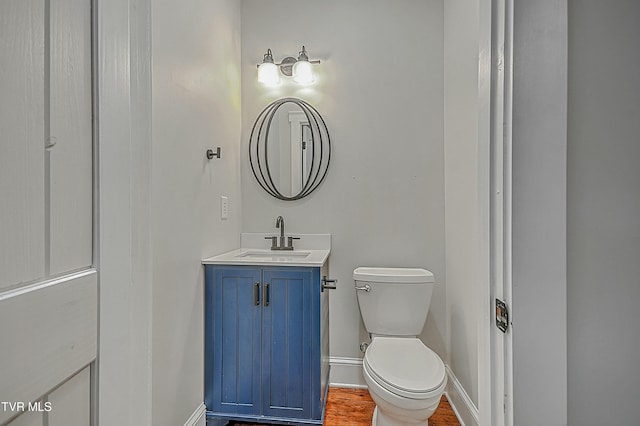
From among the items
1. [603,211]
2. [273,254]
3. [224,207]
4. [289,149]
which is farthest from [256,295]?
[603,211]

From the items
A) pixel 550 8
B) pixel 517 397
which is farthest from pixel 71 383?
pixel 550 8

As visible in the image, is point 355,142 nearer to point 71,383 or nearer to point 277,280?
point 277,280

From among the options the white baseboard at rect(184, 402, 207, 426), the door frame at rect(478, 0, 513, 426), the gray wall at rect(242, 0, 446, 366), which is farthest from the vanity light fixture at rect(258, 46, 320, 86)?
the white baseboard at rect(184, 402, 207, 426)

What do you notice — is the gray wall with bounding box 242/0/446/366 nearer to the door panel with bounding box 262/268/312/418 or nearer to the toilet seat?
the toilet seat

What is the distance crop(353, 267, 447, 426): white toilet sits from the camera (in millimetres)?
1346

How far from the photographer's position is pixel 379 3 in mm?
2117

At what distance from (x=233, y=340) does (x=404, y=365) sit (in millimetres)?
877

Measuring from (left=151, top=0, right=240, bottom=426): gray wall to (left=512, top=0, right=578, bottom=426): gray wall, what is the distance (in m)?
1.05

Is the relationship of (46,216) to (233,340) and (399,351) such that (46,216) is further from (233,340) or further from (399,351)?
(399,351)

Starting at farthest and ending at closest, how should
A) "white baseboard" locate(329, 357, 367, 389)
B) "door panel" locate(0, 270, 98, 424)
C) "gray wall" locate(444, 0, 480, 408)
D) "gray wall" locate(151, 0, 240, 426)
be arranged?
"white baseboard" locate(329, 357, 367, 389) < "gray wall" locate(444, 0, 480, 408) < "gray wall" locate(151, 0, 240, 426) < "door panel" locate(0, 270, 98, 424)

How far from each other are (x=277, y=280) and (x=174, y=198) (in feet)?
2.11

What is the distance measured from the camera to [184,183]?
147 centimetres

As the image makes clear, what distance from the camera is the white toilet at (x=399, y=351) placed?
1.35 metres

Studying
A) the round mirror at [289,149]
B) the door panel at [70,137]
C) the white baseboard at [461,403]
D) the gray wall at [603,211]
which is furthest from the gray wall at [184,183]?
the white baseboard at [461,403]
